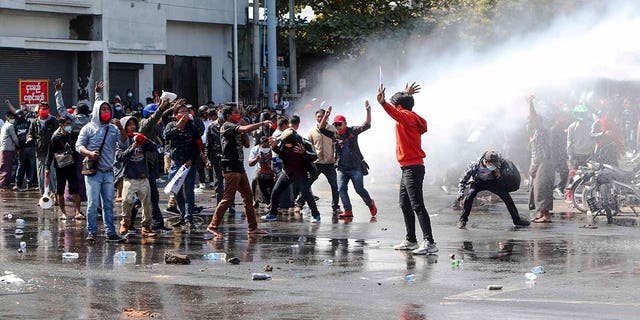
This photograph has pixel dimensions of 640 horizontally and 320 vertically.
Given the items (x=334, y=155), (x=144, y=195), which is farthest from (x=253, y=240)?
(x=334, y=155)

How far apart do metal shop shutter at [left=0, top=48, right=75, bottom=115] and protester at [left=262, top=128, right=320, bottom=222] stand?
17208 millimetres

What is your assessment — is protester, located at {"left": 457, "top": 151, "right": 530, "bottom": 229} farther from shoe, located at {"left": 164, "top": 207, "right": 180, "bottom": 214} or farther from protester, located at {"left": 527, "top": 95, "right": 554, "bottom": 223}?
shoe, located at {"left": 164, "top": 207, "right": 180, "bottom": 214}

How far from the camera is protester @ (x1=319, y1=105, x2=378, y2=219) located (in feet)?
58.3

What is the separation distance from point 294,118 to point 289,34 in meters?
22.2

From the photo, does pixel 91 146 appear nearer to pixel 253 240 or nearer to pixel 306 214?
pixel 253 240

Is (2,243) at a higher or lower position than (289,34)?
lower

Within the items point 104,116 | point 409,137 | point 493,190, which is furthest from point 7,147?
point 409,137

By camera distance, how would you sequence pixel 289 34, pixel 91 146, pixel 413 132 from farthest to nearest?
pixel 289 34 < pixel 91 146 < pixel 413 132

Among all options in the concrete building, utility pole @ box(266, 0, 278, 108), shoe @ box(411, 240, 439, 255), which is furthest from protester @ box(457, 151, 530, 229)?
utility pole @ box(266, 0, 278, 108)

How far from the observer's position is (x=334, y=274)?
1169 cm

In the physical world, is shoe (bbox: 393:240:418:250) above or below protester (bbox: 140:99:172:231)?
below

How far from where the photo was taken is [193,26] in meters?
40.1

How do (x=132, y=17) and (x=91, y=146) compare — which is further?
(x=132, y=17)

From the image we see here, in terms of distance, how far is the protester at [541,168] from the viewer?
56.2 ft
